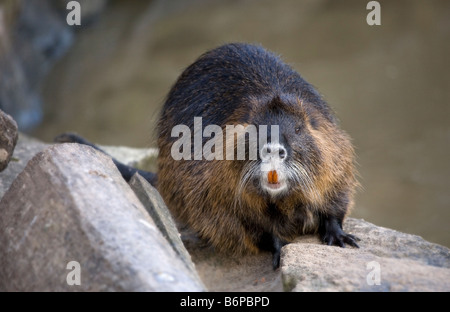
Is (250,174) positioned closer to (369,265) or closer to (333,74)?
(369,265)

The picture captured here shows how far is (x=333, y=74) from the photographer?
865 centimetres

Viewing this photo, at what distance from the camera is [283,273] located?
301 centimetres

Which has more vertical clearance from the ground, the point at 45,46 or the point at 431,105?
the point at 45,46

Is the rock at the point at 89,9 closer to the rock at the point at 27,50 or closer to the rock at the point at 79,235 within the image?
the rock at the point at 27,50

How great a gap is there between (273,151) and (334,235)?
78 cm

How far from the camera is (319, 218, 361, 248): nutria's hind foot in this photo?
3656mm

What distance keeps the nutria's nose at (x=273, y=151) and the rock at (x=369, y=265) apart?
1.57ft

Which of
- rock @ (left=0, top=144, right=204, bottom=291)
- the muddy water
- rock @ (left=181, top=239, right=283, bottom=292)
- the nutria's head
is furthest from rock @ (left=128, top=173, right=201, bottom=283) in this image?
the muddy water

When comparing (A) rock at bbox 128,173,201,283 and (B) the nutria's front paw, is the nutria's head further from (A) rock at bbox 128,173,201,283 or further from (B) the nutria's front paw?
(A) rock at bbox 128,173,201,283

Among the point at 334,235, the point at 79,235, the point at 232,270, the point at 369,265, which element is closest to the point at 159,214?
the point at 79,235

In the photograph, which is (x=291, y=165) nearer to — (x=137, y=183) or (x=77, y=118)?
(x=137, y=183)

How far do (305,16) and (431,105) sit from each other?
2.80m

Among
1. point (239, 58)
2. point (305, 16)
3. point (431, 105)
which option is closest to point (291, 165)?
point (239, 58)

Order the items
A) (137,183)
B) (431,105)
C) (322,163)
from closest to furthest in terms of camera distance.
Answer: (137,183) < (322,163) < (431,105)
